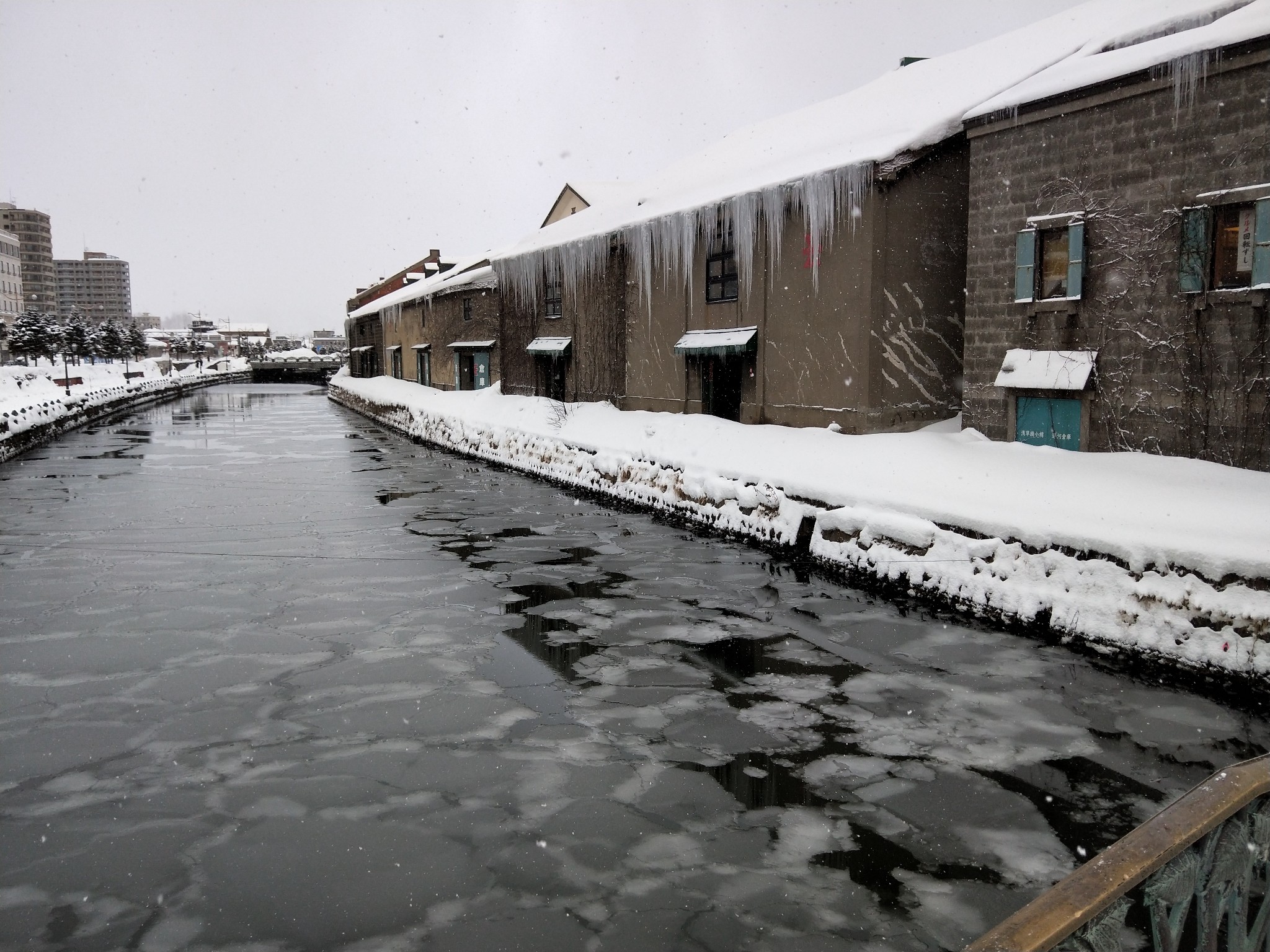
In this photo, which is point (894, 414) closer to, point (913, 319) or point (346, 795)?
point (913, 319)

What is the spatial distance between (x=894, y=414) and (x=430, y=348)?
32.3 meters

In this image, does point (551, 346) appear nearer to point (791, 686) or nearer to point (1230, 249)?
point (1230, 249)

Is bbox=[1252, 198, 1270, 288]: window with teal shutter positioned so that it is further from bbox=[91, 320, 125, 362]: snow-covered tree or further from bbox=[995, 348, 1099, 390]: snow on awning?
bbox=[91, 320, 125, 362]: snow-covered tree

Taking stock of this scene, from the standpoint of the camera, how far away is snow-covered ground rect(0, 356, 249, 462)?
78.5 ft

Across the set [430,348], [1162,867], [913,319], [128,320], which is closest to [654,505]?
[913,319]

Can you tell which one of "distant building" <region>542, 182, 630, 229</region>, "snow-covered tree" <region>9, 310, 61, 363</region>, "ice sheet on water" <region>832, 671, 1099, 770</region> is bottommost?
"ice sheet on water" <region>832, 671, 1099, 770</region>

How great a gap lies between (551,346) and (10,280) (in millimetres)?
97545

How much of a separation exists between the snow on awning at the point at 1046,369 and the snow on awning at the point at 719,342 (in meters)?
5.59

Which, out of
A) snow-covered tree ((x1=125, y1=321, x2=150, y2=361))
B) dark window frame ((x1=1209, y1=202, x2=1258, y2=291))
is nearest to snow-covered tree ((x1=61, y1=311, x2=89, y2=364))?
snow-covered tree ((x1=125, y1=321, x2=150, y2=361))

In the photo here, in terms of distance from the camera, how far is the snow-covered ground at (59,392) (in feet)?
78.5

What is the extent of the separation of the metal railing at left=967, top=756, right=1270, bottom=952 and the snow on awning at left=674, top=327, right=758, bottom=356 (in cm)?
1644

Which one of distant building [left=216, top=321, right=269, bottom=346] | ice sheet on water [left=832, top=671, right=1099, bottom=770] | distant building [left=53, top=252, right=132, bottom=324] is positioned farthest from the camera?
distant building [left=53, top=252, right=132, bottom=324]

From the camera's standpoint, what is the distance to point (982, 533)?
9203 millimetres

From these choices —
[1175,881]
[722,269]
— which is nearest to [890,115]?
→ [722,269]
